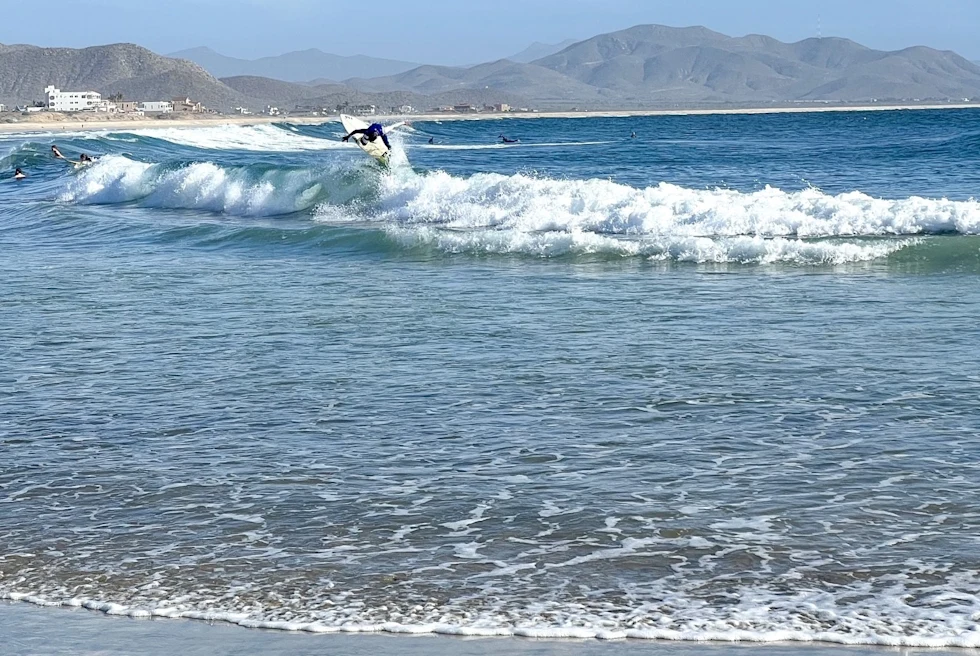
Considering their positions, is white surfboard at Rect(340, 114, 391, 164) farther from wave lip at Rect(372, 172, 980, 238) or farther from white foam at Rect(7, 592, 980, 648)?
white foam at Rect(7, 592, 980, 648)

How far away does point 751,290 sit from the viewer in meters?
14.7

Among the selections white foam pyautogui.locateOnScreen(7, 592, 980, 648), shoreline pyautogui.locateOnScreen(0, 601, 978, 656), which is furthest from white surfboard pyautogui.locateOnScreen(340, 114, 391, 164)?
shoreline pyautogui.locateOnScreen(0, 601, 978, 656)

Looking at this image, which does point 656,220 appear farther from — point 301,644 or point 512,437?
point 301,644

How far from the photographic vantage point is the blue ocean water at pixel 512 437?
19.5 ft

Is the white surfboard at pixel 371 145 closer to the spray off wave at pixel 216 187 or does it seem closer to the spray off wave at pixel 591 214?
the spray off wave at pixel 591 214

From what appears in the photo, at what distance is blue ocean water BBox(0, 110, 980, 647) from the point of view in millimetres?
5938

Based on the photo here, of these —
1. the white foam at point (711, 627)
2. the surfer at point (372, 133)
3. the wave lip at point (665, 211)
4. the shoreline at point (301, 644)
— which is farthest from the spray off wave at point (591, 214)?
the shoreline at point (301, 644)

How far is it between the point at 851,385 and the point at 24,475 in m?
5.88

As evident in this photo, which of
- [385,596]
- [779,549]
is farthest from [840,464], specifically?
[385,596]

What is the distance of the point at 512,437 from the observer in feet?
27.6

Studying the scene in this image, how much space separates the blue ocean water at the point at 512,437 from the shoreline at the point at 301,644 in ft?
0.30

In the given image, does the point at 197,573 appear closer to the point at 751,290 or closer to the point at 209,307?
the point at 209,307

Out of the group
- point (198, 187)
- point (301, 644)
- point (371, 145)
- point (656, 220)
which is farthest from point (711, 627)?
point (198, 187)

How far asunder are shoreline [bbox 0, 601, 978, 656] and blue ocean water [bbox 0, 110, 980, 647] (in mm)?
92
